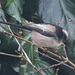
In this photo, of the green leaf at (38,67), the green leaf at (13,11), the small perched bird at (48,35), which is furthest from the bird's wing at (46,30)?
the green leaf at (38,67)

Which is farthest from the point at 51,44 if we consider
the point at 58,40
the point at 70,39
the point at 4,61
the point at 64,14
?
the point at 4,61

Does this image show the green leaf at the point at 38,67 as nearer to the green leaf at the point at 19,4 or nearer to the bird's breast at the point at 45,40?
the bird's breast at the point at 45,40

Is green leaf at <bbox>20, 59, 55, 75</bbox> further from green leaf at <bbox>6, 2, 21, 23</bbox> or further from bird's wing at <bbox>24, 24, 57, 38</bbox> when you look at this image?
green leaf at <bbox>6, 2, 21, 23</bbox>

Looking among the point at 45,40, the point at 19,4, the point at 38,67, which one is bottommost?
the point at 38,67

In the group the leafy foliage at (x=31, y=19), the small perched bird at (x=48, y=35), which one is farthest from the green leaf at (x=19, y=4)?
the small perched bird at (x=48, y=35)

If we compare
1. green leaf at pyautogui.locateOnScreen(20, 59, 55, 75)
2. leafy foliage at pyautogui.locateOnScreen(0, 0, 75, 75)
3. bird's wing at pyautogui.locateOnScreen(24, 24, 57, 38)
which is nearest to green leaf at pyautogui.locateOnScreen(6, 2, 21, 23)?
leafy foliage at pyautogui.locateOnScreen(0, 0, 75, 75)

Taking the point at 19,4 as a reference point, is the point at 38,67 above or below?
below

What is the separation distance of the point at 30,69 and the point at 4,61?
0.36 m

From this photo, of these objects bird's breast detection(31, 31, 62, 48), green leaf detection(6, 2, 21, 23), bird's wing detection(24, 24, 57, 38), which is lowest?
bird's breast detection(31, 31, 62, 48)

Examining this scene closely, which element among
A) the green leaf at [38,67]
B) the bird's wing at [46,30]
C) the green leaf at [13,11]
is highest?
the green leaf at [13,11]

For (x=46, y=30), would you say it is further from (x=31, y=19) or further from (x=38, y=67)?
(x=31, y=19)

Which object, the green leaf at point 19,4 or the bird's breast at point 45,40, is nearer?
the bird's breast at point 45,40

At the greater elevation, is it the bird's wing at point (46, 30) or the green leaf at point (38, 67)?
the bird's wing at point (46, 30)

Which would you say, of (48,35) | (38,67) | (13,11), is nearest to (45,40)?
(48,35)
